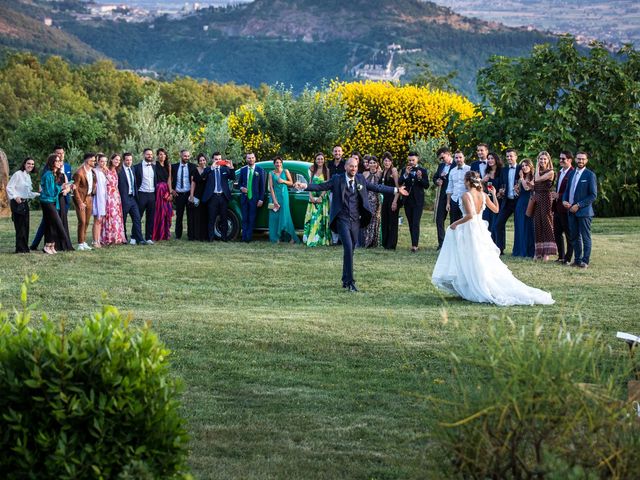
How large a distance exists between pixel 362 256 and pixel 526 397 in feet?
50.6

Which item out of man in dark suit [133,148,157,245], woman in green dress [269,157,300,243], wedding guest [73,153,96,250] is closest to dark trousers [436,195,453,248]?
woman in green dress [269,157,300,243]

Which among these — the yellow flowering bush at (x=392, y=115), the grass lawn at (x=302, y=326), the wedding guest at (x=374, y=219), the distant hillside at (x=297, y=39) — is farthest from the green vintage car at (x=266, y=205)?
the distant hillside at (x=297, y=39)

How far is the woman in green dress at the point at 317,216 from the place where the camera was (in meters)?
23.2

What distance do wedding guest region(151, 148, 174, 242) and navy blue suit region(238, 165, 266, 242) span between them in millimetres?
1456

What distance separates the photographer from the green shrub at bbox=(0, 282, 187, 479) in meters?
6.00

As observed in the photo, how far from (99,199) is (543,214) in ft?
28.1

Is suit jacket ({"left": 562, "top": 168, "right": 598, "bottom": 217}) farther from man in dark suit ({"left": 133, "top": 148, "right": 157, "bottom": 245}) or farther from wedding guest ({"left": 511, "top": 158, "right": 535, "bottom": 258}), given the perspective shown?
man in dark suit ({"left": 133, "top": 148, "right": 157, "bottom": 245})

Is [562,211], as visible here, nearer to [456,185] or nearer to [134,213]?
[456,185]

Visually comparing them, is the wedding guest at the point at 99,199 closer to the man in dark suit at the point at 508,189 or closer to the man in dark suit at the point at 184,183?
the man in dark suit at the point at 184,183

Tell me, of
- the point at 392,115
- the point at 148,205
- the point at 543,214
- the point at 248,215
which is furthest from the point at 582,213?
the point at 392,115

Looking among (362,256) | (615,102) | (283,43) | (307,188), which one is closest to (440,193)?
(362,256)

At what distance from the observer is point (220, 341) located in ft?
40.2

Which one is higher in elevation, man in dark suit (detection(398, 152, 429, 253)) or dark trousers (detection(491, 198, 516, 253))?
Result: man in dark suit (detection(398, 152, 429, 253))

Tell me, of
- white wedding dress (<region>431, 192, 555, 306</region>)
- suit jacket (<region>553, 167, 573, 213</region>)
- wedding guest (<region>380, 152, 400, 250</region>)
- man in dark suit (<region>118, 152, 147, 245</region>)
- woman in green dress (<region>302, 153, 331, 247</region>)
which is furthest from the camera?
woman in green dress (<region>302, 153, 331, 247</region>)
